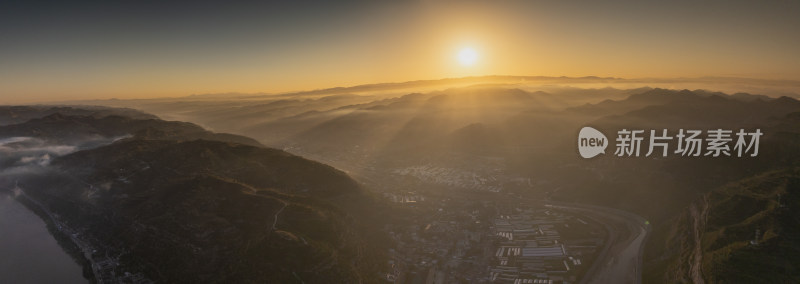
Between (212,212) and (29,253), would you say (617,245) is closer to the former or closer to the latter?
(212,212)

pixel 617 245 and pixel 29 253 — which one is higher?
pixel 617 245

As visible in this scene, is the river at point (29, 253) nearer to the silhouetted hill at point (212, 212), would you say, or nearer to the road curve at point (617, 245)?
the silhouetted hill at point (212, 212)

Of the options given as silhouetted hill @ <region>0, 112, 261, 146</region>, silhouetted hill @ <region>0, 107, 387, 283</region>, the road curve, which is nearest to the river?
silhouetted hill @ <region>0, 107, 387, 283</region>

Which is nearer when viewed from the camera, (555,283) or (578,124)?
(555,283)

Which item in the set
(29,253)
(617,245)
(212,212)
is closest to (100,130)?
(29,253)

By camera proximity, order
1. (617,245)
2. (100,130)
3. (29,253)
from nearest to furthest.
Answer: (617,245) < (29,253) < (100,130)

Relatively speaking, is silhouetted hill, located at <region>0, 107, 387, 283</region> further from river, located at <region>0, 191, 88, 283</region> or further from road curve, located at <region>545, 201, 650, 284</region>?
road curve, located at <region>545, 201, 650, 284</region>

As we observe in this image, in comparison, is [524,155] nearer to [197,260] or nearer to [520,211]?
[520,211]

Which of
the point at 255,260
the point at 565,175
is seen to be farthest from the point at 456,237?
the point at 565,175
